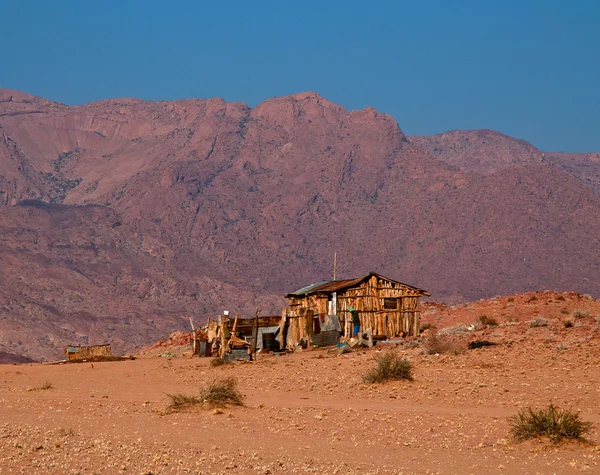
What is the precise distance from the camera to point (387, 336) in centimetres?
4366

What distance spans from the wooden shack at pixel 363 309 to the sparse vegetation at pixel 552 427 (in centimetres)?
2453

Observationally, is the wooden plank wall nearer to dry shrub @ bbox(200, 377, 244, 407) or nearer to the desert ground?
the desert ground

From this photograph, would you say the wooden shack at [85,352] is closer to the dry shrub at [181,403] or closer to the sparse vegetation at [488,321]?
the sparse vegetation at [488,321]

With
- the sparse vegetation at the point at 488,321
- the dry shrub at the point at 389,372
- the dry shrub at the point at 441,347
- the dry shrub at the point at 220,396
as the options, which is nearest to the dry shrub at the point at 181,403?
the dry shrub at the point at 220,396

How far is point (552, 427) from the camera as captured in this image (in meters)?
17.9

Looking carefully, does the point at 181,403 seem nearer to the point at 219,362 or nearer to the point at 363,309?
the point at 219,362

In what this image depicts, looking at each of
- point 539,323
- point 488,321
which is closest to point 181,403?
point 539,323

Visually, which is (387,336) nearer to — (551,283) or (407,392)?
(407,392)

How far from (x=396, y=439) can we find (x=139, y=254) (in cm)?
18236

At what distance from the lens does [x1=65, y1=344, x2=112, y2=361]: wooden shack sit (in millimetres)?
46031

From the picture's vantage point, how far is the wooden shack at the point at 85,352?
46.0 m

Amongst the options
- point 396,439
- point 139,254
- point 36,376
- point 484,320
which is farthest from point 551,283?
point 396,439

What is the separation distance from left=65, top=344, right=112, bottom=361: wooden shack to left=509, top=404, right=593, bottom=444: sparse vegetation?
2989 cm

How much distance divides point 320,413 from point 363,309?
70.9 ft
